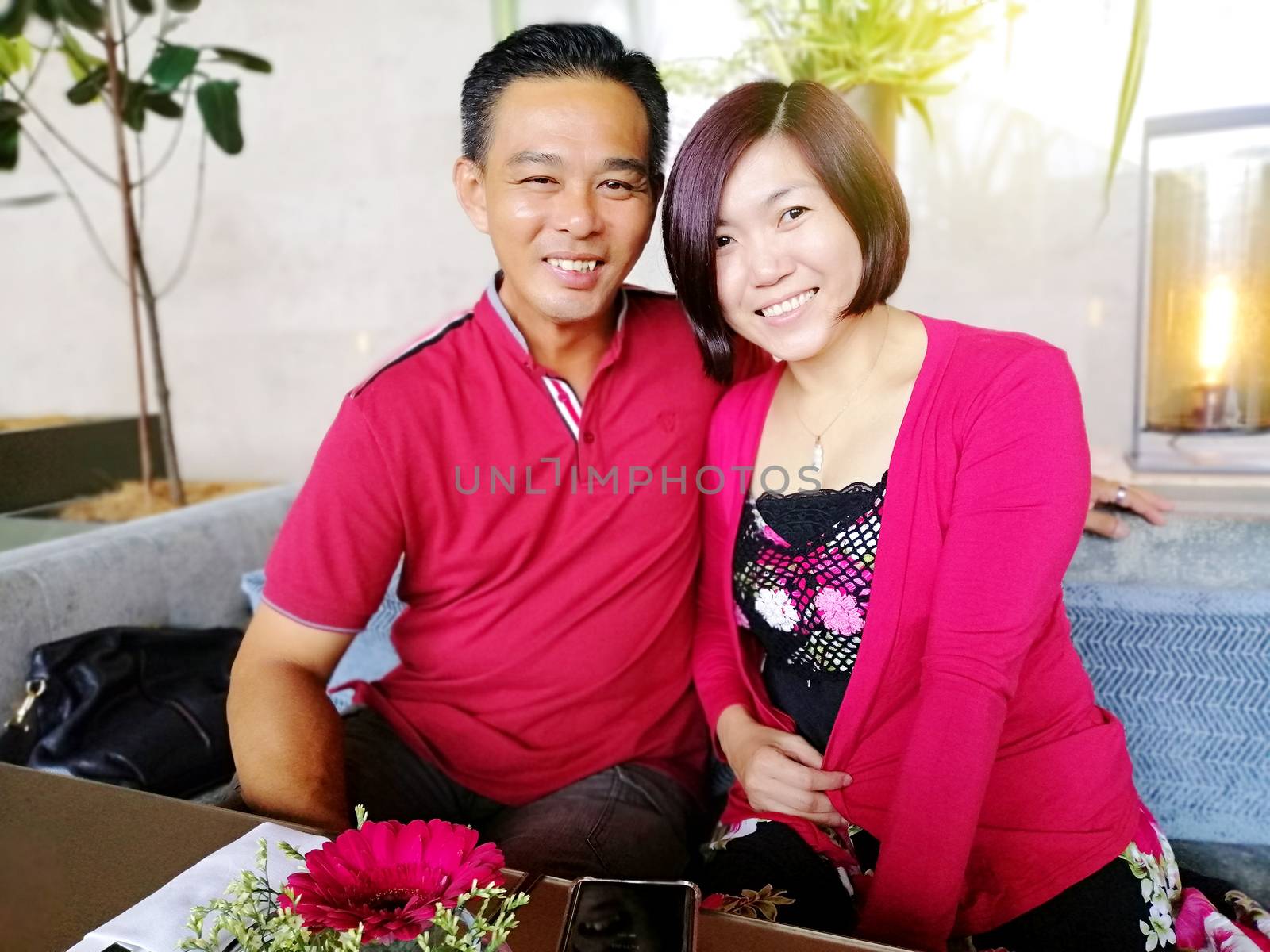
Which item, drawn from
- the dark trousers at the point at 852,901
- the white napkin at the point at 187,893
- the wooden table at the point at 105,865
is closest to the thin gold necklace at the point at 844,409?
the dark trousers at the point at 852,901

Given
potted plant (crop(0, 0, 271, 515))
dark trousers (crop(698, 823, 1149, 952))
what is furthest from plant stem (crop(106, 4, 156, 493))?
dark trousers (crop(698, 823, 1149, 952))

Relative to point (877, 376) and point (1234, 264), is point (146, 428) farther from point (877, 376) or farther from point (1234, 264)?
point (1234, 264)

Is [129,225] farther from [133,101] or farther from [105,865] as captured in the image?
[105,865]

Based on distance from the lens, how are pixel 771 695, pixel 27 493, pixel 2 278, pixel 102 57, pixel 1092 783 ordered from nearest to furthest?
pixel 1092 783, pixel 771 695, pixel 27 493, pixel 102 57, pixel 2 278

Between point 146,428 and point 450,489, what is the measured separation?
1.22 m

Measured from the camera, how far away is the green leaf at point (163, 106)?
195cm

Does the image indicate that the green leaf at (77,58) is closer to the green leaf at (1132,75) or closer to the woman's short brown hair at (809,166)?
the woman's short brown hair at (809,166)

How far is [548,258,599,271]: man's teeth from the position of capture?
1198 millimetres

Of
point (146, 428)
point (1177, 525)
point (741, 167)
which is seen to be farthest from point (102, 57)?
point (1177, 525)

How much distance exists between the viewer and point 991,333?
107cm

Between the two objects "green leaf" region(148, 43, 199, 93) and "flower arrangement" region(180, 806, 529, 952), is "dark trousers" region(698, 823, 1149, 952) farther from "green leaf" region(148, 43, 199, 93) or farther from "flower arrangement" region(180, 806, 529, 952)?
"green leaf" region(148, 43, 199, 93)

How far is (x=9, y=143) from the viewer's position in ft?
6.07

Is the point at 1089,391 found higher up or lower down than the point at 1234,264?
lower down

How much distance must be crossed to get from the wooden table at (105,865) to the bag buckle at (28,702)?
474 millimetres
